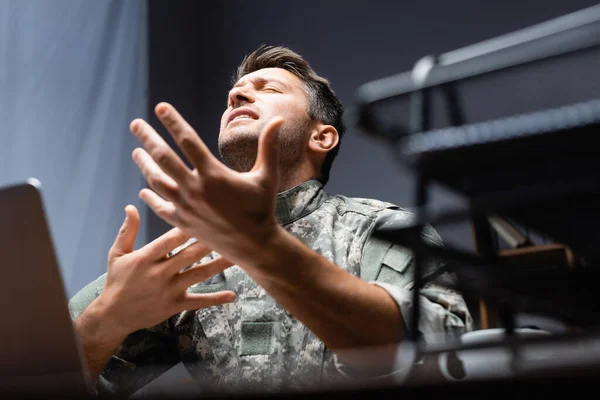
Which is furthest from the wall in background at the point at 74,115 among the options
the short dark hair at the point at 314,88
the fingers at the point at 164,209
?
the fingers at the point at 164,209

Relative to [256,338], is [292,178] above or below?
above

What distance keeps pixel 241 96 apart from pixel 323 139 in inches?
10.0

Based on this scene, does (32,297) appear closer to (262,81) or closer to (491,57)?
(491,57)

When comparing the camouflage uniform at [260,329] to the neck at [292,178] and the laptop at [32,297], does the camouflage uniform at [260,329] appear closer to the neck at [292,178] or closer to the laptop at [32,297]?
the neck at [292,178]

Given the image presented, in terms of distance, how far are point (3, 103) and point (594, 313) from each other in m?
1.86

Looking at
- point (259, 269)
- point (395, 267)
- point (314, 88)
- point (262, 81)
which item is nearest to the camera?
point (259, 269)

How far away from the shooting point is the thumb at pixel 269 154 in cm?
80

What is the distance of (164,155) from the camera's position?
2.68ft

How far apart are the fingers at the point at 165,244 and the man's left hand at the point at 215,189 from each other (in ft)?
0.81

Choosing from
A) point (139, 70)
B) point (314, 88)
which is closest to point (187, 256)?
point (314, 88)

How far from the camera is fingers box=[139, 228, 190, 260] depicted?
111 cm

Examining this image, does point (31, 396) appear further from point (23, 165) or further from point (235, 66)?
point (235, 66)

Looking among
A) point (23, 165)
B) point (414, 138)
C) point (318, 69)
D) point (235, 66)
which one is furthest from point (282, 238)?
point (235, 66)

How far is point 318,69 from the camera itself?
8.26ft
